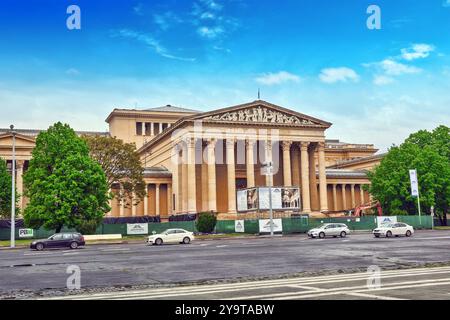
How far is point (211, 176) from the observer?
8644cm

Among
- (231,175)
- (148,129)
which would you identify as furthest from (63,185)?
(148,129)

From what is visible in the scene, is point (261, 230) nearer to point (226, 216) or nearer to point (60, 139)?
point (226, 216)

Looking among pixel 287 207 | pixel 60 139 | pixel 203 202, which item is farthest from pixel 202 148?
pixel 60 139

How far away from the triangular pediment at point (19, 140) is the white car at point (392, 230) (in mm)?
69327

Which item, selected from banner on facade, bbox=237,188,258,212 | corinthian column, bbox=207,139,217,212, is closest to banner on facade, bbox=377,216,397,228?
banner on facade, bbox=237,188,258,212

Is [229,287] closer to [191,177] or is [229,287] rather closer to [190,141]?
[190,141]

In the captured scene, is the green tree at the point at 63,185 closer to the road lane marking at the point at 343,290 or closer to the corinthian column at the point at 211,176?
the corinthian column at the point at 211,176

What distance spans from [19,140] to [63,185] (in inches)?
1703

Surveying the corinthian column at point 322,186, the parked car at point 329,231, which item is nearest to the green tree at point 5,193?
the parked car at point 329,231

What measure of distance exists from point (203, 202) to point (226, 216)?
17.2 feet

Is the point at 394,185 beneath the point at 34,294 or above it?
above

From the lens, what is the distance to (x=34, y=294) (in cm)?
1559

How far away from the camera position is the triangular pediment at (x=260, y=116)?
86.7 m

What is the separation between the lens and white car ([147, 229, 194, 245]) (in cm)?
4766
